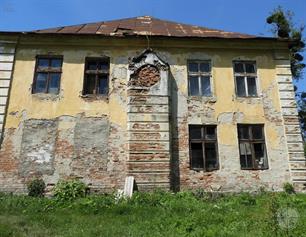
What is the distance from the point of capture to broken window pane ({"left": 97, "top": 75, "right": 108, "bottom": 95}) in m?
13.0

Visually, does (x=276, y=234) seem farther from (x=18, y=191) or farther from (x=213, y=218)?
(x=18, y=191)

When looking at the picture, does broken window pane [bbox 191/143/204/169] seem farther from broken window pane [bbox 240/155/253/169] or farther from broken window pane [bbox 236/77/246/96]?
broken window pane [bbox 236/77/246/96]

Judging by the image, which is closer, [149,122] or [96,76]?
[149,122]

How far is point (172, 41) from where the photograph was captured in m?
13.5

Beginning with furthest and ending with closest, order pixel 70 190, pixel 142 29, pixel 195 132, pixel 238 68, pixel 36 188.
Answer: pixel 142 29, pixel 238 68, pixel 195 132, pixel 36 188, pixel 70 190

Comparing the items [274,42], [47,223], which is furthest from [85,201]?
[274,42]

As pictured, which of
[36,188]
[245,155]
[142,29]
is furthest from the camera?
[142,29]

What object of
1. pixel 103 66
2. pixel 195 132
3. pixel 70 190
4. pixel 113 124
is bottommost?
pixel 70 190

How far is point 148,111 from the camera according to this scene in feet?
40.1

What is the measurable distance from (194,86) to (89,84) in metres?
3.89

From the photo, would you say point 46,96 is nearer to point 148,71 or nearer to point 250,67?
point 148,71

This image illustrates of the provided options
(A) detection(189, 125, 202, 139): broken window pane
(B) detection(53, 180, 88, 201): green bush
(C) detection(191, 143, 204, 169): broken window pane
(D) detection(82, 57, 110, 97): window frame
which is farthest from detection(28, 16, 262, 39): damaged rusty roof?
(B) detection(53, 180, 88, 201): green bush

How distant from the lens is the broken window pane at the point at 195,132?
12.6 metres

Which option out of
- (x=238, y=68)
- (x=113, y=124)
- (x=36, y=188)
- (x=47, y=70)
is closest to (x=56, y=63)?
(x=47, y=70)
